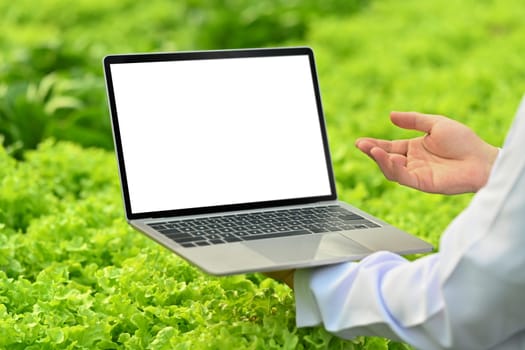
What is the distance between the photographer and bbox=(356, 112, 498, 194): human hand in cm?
265

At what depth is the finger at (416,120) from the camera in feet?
8.98

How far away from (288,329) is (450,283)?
2.13 ft

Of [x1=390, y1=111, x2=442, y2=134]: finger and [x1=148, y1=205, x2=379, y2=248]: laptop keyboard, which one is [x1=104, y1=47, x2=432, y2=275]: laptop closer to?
[x1=148, y1=205, x2=379, y2=248]: laptop keyboard

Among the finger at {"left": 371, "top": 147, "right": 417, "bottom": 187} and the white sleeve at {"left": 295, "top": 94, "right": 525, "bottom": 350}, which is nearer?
the white sleeve at {"left": 295, "top": 94, "right": 525, "bottom": 350}

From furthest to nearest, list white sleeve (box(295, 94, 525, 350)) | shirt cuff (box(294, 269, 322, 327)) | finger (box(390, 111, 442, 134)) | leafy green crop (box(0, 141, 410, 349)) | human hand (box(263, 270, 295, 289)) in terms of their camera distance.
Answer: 1. finger (box(390, 111, 442, 134))
2. leafy green crop (box(0, 141, 410, 349))
3. human hand (box(263, 270, 295, 289))
4. shirt cuff (box(294, 269, 322, 327))
5. white sleeve (box(295, 94, 525, 350))

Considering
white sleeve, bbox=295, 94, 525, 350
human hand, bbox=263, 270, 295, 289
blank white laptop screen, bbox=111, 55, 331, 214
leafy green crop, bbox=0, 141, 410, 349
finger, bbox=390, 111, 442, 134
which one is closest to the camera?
white sleeve, bbox=295, 94, 525, 350

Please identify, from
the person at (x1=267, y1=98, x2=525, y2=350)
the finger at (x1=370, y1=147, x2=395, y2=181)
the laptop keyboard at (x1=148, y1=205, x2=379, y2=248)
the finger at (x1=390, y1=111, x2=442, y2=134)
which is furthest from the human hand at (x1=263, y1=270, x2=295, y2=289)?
the finger at (x1=390, y1=111, x2=442, y2=134)

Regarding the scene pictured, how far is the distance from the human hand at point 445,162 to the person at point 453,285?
1.30ft

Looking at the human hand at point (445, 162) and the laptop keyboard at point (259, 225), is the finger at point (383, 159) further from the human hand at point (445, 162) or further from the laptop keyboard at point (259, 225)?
the laptop keyboard at point (259, 225)

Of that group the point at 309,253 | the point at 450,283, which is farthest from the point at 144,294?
the point at 450,283

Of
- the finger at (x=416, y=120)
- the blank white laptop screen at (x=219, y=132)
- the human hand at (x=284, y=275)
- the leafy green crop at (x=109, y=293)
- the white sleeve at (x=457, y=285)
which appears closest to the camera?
the white sleeve at (x=457, y=285)

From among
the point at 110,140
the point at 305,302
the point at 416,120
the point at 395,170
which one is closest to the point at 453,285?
the point at 305,302

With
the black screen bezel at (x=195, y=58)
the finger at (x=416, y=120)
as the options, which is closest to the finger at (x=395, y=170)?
the finger at (x=416, y=120)

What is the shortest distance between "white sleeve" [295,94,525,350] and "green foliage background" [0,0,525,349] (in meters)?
0.21
